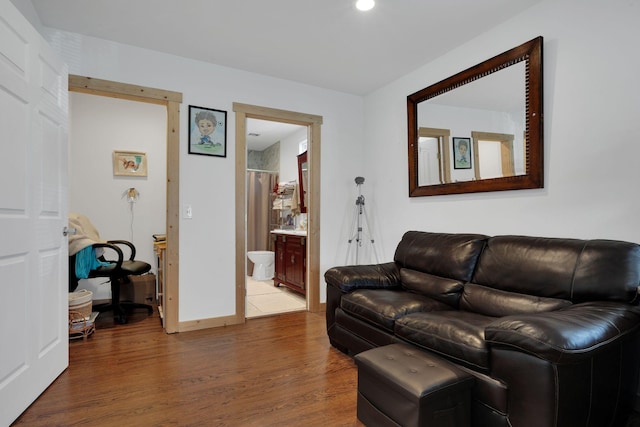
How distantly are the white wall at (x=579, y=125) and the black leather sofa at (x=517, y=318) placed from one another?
0.25 m

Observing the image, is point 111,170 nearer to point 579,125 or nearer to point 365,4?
point 365,4

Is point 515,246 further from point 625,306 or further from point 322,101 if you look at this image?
point 322,101

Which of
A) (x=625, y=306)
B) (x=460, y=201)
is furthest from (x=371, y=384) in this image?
(x=460, y=201)

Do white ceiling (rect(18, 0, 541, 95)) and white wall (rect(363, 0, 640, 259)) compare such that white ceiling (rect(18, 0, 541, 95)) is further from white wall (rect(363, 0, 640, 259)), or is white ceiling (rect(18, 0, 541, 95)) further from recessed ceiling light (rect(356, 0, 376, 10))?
white wall (rect(363, 0, 640, 259))

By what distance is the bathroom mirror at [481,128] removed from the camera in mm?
2309

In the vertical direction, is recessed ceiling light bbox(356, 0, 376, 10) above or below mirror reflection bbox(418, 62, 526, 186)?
above

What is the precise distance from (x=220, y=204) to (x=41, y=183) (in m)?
1.48

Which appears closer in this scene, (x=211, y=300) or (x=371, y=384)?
(x=371, y=384)

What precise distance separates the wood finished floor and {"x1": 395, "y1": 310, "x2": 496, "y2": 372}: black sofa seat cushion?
0.55 m

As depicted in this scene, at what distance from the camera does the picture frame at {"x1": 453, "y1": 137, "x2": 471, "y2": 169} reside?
2814 millimetres

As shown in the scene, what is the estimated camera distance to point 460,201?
2883mm

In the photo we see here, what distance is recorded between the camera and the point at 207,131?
3.23 meters

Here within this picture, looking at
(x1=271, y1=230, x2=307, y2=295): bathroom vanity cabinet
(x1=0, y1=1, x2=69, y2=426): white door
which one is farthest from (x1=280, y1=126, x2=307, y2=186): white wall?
(x1=0, y1=1, x2=69, y2=426): white door

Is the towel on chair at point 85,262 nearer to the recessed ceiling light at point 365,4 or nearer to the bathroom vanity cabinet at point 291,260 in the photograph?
the bathroom vanity cabinet at point 291,260
